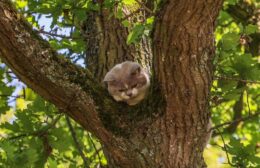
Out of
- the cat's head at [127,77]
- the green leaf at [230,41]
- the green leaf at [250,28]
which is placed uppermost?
the green leaf at [250,28]

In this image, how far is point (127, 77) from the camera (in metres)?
4.96

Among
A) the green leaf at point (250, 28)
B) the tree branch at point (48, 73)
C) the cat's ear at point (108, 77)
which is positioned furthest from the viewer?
the cat's ear at point (108, 77)

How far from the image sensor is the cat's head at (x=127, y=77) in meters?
4.16

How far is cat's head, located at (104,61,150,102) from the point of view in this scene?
4156mm

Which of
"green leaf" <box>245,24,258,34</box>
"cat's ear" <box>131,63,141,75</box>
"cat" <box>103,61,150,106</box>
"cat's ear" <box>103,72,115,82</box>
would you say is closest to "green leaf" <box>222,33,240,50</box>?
"green leaf" <box>245,24,258,34</box>

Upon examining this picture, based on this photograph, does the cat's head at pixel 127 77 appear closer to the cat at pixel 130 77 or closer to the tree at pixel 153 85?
the cat at pixel 130 77

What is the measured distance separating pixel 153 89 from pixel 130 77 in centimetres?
147

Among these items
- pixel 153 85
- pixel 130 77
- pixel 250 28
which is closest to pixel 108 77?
pixel 130 77

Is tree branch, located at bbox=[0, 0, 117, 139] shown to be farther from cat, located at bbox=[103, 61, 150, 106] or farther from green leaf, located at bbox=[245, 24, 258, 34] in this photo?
green leaf, located at bbox=[245, 24, 258, 34]

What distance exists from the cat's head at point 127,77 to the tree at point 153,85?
0.55 m

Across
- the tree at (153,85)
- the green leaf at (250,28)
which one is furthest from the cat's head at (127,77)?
the green leaf at (250,28)

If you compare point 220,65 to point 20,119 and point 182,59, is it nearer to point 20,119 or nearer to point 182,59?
point 182,59

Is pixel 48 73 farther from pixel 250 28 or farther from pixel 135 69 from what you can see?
pixel 250 28

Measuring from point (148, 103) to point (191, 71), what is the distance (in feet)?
1.47
